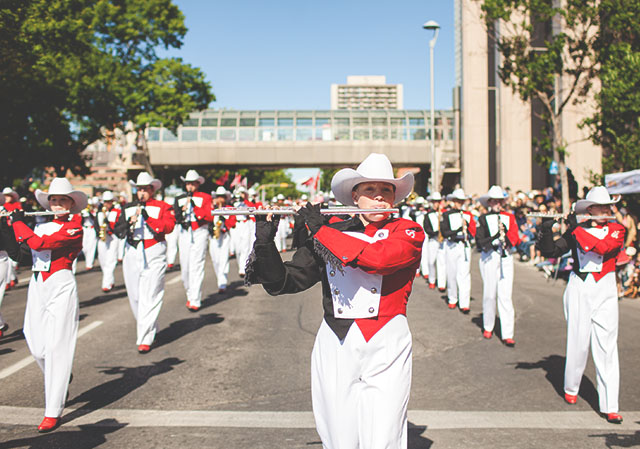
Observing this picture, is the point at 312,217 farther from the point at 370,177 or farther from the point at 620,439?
the point at 620,439

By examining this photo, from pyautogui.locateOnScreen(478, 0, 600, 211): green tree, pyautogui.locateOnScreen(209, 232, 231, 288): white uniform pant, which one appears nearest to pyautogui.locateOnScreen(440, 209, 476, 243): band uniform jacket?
pyautogui.locateOnScreen(209, 232, 231, 288): white uniform pant

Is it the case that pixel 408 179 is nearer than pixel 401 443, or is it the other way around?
pixel 401 443

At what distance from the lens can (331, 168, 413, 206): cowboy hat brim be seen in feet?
11.5

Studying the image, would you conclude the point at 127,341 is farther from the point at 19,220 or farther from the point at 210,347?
the point at 19,220

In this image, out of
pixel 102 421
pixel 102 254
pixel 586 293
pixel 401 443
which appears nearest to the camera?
pixel 401 443

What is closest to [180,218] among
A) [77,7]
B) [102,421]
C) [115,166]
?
[102,421]

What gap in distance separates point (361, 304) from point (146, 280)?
571 centimetres

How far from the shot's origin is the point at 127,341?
8.74 m

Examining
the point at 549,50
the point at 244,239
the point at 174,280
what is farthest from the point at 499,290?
the point at 244,239

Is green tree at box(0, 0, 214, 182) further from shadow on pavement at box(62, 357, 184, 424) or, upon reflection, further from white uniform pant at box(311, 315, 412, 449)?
white uniform pant at box(311, 315, 412, 449)

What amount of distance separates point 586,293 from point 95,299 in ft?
32.3

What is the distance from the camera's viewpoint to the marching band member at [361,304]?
334 centimetres

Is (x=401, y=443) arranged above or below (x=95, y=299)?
above

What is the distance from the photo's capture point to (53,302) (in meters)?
5.87
